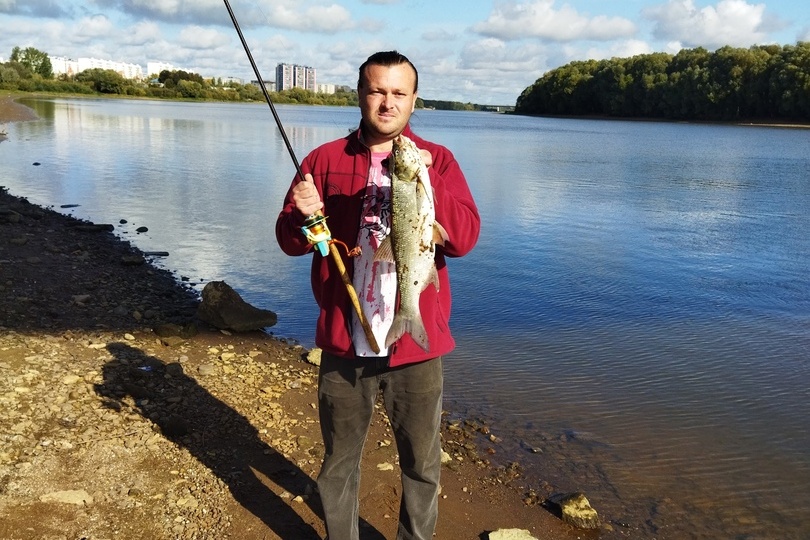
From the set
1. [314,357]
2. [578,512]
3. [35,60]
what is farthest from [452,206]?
[35,60]

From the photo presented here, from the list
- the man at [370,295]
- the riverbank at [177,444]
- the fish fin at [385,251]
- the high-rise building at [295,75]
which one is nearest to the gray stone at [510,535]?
the riverbank at [177,444]

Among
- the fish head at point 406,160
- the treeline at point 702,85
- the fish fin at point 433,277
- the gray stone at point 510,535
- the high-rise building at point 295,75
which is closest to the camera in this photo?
the fish head at point 406,160

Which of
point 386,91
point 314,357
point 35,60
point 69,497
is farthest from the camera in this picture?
point 35,60

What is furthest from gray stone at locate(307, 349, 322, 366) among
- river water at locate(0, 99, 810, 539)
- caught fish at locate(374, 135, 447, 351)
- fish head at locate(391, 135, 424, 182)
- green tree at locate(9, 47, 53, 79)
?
green tree at locate(9, 47, 53, 79)

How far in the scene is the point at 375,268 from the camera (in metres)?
3.68

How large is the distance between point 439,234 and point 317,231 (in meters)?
0.60

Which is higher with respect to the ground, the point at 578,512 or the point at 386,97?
the point at 386,97

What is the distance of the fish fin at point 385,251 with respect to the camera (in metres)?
3.47

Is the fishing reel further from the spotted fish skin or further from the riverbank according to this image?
the riverbank

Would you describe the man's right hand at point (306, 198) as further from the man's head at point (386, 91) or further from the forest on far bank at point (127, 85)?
the forest on far bank at point (127, 85)

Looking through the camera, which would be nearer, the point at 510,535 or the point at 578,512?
the point at 510,535

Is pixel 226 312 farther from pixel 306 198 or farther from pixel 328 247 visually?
pixel 306 198

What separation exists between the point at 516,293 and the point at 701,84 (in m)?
95.3

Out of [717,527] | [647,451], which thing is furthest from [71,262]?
[717,527]
